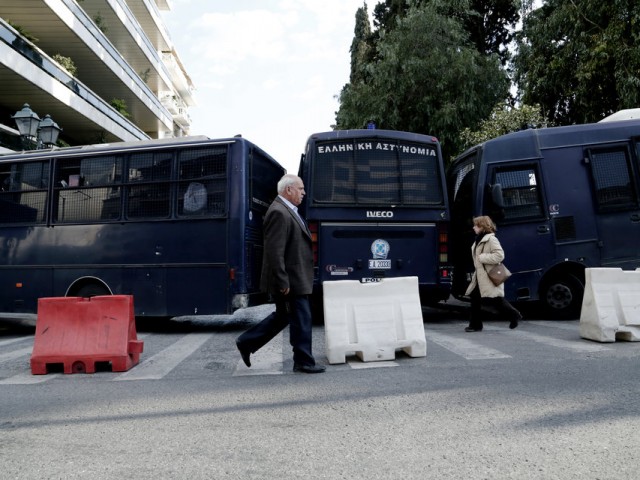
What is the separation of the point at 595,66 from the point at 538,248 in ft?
27.0

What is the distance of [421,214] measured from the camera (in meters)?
9.58

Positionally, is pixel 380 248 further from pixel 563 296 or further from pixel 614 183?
pixel 614 183

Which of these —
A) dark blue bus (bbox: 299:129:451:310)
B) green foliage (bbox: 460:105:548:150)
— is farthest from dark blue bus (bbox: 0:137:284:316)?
green foliage (bbox: 460:105:548:150)

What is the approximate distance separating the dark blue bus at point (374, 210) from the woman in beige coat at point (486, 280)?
4.83 feet

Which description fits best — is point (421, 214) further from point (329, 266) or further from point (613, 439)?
point (613, 439)

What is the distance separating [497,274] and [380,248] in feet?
7.35

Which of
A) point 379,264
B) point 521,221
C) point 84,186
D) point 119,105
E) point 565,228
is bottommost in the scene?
point 379,264

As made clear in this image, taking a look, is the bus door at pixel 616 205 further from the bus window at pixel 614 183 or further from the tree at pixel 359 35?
the tree at pixel 359 35

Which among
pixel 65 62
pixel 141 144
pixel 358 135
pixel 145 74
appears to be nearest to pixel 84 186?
pixel 141 144

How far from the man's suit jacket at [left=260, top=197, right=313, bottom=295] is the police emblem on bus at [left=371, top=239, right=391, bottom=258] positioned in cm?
412

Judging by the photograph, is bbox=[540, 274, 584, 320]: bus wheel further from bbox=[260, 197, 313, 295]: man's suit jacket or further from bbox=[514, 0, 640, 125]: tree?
bbox=[514, 0, 640, 125]: tree

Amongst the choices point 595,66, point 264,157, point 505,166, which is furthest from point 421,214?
point 595,66

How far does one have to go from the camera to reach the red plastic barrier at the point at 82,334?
5.75 metres

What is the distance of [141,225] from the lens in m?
9.24
